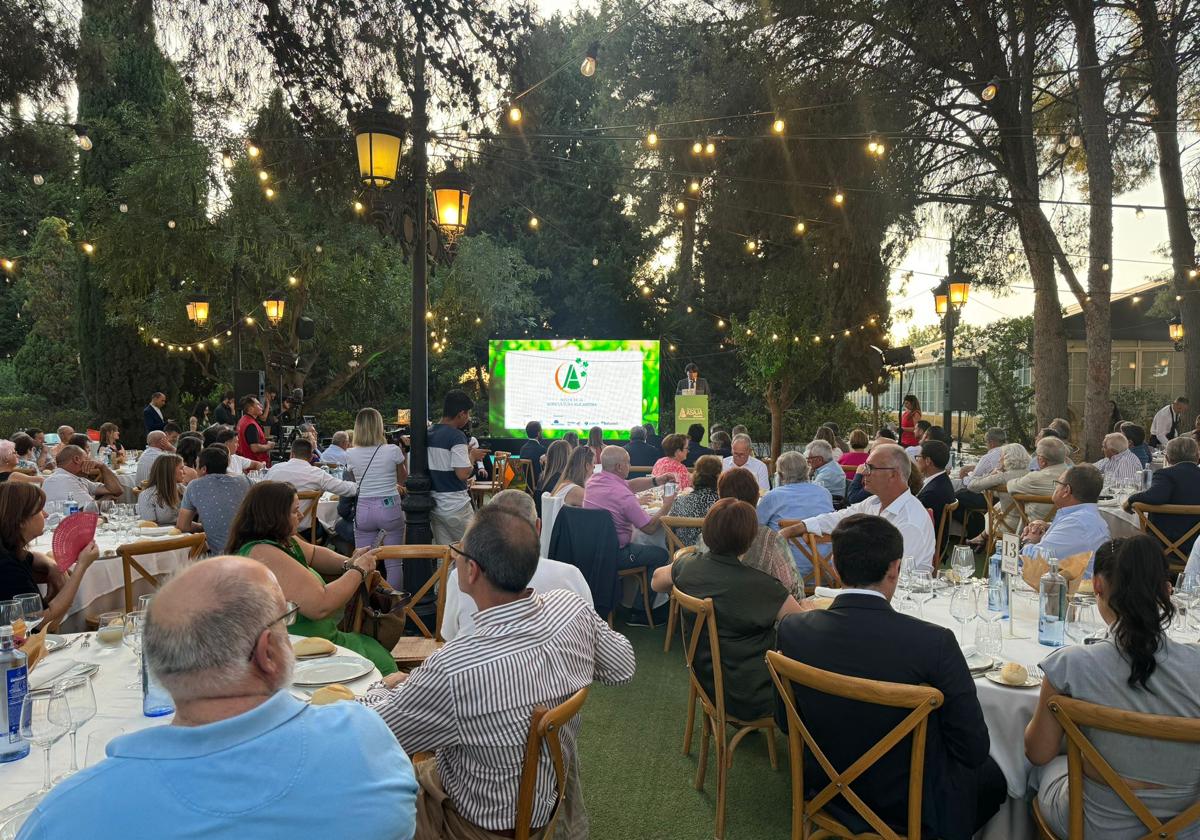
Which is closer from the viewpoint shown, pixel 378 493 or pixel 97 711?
pixel 97 711

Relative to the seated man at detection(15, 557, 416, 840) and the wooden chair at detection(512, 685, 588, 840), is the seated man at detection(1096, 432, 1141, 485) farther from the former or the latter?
the seated man at detection(15, 557, 416, 840)

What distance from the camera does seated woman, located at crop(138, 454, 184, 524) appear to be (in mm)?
5715

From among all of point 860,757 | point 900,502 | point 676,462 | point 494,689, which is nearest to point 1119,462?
point 676,462

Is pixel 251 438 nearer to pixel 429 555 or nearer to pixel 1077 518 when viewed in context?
pixel 429 555

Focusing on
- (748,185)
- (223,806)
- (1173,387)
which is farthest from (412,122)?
(1173,387)

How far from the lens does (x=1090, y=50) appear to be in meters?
10.3

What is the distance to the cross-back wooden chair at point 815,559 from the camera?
4.21 metres

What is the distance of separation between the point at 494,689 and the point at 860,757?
1060 millimetres

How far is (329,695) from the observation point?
7.01ft

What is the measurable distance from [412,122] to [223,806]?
5.07 meters

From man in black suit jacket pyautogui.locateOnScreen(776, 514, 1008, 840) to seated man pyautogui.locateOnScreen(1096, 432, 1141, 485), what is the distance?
678 cm

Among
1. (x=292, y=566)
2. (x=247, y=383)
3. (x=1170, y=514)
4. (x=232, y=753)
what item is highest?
(x=247, y=383)

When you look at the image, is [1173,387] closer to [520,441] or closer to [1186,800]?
[520,441]

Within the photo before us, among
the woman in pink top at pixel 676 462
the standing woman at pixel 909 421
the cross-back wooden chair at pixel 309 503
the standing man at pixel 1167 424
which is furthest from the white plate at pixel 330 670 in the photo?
the standing man at pixel 1167 424
